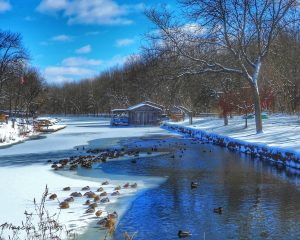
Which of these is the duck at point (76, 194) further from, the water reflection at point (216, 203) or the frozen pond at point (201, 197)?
the water reflection at point (216, 203)

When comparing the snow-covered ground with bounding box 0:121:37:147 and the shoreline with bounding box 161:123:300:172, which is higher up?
the snow-covered ground with bounding box 0:121:37:147

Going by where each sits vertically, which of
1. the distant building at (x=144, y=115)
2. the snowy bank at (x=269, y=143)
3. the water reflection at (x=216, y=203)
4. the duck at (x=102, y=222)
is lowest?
the water reflection at (x=216, y=203)

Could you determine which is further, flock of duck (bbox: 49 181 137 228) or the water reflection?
flock of duck (bbox: 49 181 137 228)

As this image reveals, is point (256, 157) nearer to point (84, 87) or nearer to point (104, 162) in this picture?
point (104, 162)

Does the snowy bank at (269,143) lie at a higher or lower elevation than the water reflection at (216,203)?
higher

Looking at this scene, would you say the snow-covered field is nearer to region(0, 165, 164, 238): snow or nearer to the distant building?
region(0, 165, 164, 238): snow

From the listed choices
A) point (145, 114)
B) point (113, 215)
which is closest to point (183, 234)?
point (113, 215)

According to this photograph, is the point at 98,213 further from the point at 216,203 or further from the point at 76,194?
the point at 216,203

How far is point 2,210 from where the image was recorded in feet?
33.9

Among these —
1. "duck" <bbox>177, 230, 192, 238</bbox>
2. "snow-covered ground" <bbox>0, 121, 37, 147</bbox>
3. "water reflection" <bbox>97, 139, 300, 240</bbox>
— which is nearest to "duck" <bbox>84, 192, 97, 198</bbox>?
"water reflection" <bbox>97, 139, 300, 240</bbox>

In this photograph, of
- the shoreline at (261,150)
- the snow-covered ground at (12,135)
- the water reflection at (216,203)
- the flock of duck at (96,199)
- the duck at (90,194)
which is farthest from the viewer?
the snow-covered ground at (12,135)

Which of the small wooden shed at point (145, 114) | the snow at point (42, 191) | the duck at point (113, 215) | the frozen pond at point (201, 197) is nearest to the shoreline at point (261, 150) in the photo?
the frozen pond at point (201, 197)

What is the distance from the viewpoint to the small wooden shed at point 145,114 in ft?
201

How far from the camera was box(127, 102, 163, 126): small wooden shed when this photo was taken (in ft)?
201
